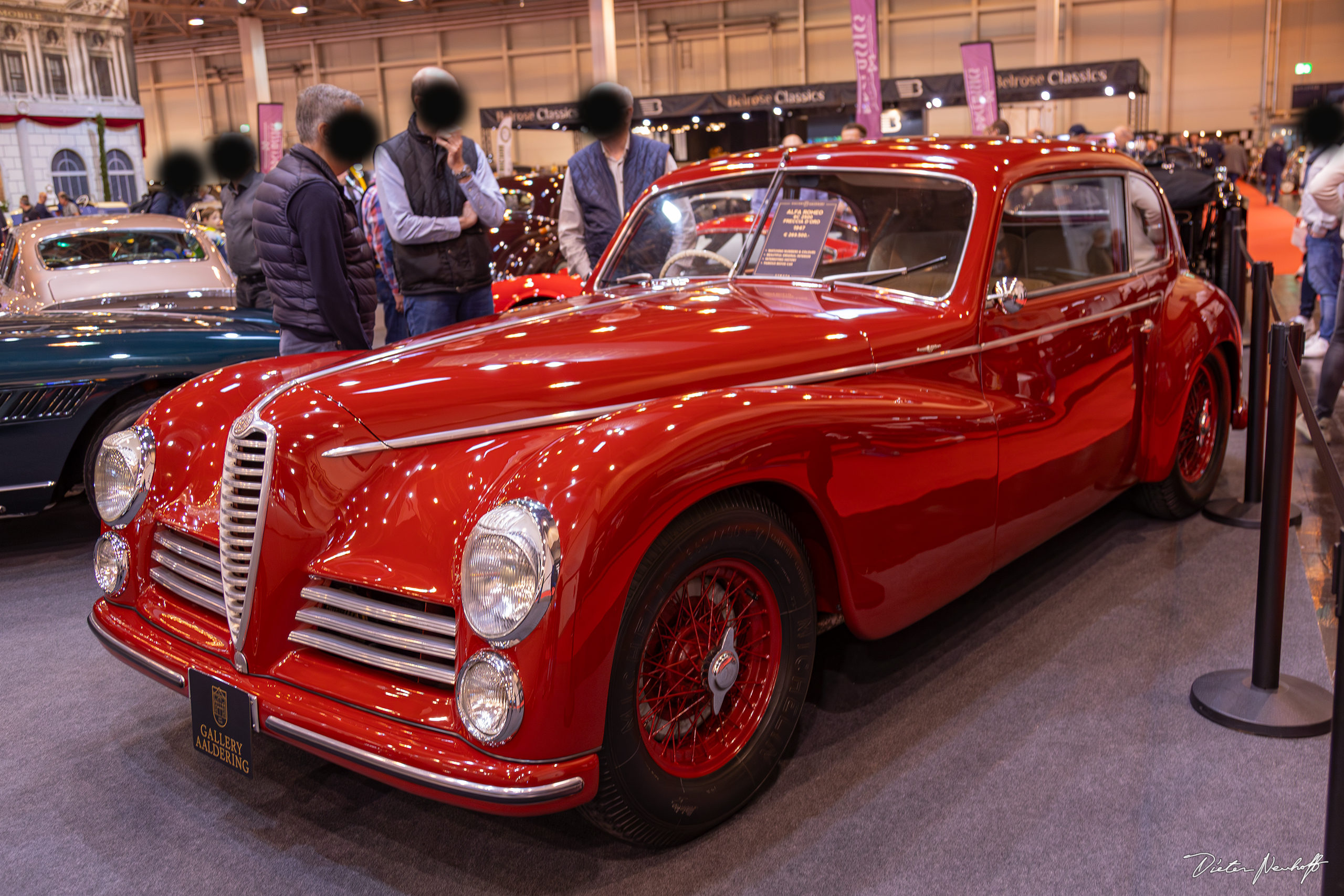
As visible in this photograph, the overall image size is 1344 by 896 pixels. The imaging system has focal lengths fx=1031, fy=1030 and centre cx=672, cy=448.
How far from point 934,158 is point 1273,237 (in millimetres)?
15498

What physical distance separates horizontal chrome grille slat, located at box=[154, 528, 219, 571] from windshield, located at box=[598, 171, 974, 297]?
1.77m

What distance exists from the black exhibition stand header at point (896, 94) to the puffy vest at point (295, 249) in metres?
17.3

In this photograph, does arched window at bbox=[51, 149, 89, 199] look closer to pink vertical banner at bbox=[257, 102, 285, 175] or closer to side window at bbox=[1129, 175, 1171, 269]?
pink vertical banner at bbox=[257, 102, 285, 175]

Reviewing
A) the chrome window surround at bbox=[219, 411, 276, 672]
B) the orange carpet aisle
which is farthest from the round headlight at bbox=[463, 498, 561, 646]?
the orange carpet aisle

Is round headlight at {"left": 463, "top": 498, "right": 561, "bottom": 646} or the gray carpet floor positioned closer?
round headlight at {"left": 463, "top": 498, "right": 561, "bottom": 646}

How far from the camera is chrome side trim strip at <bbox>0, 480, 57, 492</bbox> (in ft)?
13.8

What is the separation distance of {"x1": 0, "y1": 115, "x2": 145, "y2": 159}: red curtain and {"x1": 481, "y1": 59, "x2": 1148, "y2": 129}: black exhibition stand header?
8256mm

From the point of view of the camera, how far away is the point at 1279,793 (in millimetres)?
2502

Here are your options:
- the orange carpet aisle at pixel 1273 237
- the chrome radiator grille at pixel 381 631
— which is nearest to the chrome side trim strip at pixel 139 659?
the chrome radiator grille at pixel 381 631

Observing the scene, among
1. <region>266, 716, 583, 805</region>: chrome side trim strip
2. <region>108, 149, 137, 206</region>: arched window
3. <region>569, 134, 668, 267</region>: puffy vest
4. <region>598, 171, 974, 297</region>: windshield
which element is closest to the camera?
<region>266, 716, 583, 805</region>: chrome side trim strip

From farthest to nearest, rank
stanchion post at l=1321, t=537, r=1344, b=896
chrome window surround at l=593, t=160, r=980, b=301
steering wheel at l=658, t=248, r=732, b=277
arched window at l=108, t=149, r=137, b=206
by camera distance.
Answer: arched window at l=108, t=149, r=137, b=206
steering wheel at l=658, t=248, r=732, b=277
chrome window surround at l=593, t=160, r=980, b=301
stanchion post at l=1321, t=537, r=1344, b=896

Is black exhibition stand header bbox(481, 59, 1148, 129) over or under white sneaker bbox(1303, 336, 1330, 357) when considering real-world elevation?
over

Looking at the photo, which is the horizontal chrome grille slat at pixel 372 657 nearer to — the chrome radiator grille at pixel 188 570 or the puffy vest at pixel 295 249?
the chrome radiator grille at pixel 188 570
